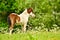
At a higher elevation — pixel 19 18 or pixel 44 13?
pixel 19 18

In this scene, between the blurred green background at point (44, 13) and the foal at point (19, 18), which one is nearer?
the foal at point (19, 18)

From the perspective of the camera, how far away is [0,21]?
18.2m

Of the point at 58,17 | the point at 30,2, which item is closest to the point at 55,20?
the point at 58,17

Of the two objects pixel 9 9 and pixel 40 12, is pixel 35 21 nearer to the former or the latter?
pixel 40 12

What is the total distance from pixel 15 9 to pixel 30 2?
1922 mm

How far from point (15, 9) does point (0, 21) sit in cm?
136

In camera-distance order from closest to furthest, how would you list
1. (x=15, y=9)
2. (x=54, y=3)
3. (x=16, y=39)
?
(x=16, y=39)
(x=54, y=3)
(x=15, y=9)

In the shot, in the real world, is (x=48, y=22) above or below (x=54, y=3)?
below

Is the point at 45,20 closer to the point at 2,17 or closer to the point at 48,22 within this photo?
the point at 48,22

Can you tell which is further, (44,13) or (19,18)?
(44,13)

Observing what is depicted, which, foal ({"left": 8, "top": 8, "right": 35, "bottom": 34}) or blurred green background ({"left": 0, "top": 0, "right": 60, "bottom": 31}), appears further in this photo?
blurred green background ({"left": 0, "top": 0, "right": 60, "bottom": 31})

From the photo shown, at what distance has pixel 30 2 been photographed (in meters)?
16.2

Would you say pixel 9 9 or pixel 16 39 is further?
pixel 9 9

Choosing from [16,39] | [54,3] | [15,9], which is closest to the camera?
[16,39]
